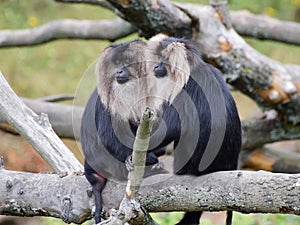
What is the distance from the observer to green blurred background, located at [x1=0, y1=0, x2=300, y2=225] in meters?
7.69

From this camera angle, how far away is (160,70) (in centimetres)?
246

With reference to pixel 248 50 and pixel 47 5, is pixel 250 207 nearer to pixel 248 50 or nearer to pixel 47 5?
pixel 248 50

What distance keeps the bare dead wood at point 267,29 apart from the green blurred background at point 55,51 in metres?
2.40

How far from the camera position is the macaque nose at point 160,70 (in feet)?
8.01

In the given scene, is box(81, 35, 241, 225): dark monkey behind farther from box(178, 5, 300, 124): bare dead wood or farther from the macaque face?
box(178, 5, 300, 124): bare dead wood

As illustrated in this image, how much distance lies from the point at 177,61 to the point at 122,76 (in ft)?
0.78

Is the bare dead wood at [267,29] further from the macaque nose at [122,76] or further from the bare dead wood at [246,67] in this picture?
the macaque nose at [122,76]

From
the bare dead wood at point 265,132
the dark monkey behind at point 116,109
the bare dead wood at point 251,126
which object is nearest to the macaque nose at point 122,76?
the dark monkey behind at point 116,109

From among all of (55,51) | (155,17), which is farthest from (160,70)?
(55,51)

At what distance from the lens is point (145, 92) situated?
243 cm

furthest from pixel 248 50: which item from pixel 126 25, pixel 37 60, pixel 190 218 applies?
pixel 37 60

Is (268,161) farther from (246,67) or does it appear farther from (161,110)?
(161,110)

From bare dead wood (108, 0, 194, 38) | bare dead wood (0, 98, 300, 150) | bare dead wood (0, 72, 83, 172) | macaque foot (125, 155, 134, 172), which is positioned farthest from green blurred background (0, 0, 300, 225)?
macaque foot (125, 155, 134, 172)

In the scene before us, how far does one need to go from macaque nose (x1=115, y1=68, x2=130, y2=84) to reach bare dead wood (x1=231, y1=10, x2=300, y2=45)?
2758 mm
